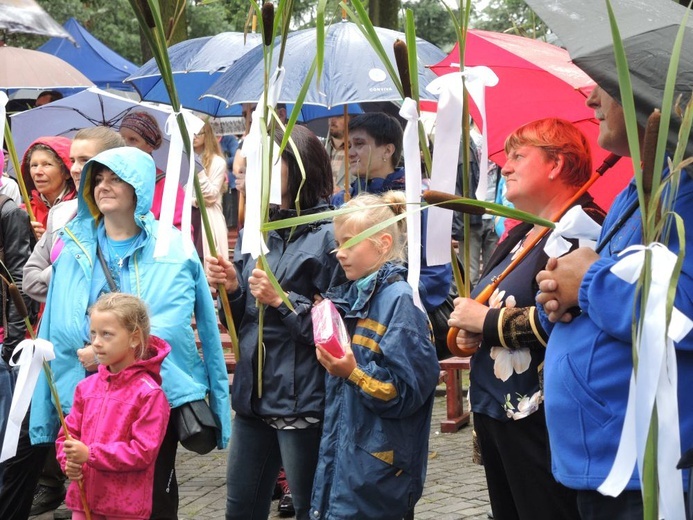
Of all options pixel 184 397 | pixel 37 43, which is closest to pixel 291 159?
pixel 184 397

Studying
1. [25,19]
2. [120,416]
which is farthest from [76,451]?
[25,19]

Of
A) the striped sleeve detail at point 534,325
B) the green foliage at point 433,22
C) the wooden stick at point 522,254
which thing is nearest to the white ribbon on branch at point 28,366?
the wooden stick at point 522,254

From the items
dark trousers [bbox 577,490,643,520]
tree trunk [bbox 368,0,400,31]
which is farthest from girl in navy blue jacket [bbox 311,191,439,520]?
tree trunk [bbox 368,0,400,31]

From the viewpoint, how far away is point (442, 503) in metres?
6.00

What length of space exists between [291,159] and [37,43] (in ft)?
55.7

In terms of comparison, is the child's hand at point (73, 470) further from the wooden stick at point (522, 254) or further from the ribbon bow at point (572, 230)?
the ribbon bow at point (572, 230)

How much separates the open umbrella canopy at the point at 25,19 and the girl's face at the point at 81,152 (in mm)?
4381

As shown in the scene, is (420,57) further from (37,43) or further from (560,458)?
(37,43)

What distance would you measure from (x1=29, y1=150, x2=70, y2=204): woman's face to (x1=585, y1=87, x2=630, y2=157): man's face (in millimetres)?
3627

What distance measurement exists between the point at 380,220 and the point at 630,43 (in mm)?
1670

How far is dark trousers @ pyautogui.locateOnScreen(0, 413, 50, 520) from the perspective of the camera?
5188 millimetres

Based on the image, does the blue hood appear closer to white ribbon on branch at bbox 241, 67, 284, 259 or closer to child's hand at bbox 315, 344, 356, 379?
white ribbon on branch at bbox 241, 67, 284, 259

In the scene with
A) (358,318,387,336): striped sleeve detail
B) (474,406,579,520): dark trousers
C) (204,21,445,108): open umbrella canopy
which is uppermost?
(204,21,445,108): open umbrella canopy

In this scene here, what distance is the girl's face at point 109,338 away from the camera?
4195 millimetres
